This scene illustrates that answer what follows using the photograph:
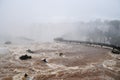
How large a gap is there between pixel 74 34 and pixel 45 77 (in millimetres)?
112486

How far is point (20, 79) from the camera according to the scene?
2031 cm

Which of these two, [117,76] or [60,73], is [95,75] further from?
[60,73]

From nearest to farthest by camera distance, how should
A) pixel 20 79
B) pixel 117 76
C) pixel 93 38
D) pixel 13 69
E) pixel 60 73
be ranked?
pixel 20 79
pixel 117 76
pixel 60 73
pixel 13 69
pixel 93 38

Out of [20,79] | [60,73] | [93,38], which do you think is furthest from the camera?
[93,38]

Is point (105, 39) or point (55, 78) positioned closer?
point (55, 78)

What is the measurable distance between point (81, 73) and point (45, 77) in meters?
5.90

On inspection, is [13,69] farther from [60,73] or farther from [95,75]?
[95,75]

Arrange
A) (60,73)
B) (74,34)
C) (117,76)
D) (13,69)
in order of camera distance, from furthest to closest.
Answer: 1. (74,34)
2. (13,69)
3. (60,73)
4. (117,76)

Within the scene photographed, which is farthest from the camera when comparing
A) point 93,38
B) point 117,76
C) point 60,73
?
point 93,38

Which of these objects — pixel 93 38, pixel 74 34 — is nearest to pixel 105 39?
pixel 93 38

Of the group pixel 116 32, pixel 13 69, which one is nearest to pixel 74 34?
pixel 116 32

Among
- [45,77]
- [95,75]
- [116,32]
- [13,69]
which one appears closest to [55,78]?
[45,77]

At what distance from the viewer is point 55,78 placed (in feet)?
68.5

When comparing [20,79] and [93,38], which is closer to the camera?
[20,79]
